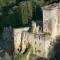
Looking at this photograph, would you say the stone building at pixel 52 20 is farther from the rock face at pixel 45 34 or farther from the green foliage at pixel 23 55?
the green foliage at pixel 23 55

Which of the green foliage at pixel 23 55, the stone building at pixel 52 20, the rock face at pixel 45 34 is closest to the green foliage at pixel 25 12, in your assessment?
the rock face at pixel 45 34

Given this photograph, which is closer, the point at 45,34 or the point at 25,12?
the point at 45,34

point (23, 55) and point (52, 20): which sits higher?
point (52, 20)

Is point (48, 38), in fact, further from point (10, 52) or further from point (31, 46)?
point (10, 52)

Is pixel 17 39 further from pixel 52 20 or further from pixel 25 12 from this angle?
pixel 25 12

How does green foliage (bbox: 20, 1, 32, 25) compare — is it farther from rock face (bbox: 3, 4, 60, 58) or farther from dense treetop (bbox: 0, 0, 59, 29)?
rock face (bbox: 3, 4, 60, 58)

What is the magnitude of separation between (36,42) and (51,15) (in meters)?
1.36

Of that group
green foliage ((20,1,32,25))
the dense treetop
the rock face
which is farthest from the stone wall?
green foliage ((20,1,32,25))

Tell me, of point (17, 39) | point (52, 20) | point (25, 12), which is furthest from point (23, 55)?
point (25, 12)

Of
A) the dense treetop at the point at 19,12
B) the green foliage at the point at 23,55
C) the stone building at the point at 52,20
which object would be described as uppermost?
the stone building at the point at 52,20

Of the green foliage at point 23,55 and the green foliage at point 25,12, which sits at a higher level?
the green foliage at point 25,12

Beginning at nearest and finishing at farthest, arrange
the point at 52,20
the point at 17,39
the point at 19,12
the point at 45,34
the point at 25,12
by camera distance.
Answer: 1. the point at 45,34
2. the point at 52,20
3. the point at 17,39
4. the point at 25,12
5. the point at 19,12

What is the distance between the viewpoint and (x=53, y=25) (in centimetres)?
1488

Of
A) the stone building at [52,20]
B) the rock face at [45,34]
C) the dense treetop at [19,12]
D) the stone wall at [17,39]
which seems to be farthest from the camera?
the dense treetop at [19,12]
